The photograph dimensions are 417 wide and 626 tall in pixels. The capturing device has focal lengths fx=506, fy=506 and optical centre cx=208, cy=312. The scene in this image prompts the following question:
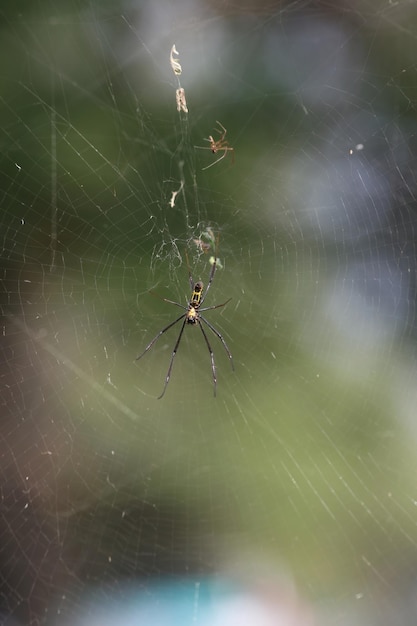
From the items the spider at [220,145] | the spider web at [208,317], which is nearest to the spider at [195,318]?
the spider web at [208,317]

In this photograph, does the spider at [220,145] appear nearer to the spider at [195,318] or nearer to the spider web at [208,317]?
the spider web at [208,317]

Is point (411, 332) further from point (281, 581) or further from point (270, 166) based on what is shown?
point (281, 581)

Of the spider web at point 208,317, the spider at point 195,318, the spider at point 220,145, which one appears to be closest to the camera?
the spider web at point 208,317

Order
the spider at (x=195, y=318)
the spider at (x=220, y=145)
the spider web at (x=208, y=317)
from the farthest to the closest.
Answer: the spider at (x=195, y=318) → the spider at (x=220, y=145) → the spider web at (x=208, y=317)

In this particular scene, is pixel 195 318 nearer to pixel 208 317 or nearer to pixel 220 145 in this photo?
pixel 208 317

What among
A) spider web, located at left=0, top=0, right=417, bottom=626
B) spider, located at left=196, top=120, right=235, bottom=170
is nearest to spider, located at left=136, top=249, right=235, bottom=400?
spider web, located at left=0, top=0, right=417, bottom=626

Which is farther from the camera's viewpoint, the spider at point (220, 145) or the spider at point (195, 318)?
the spider at point (195, 318)

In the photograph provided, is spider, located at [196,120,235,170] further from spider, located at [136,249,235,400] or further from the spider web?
spider, located at [136,249,235,400]

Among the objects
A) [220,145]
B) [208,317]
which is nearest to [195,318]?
[208,317]

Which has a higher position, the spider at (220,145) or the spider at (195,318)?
the spider at (220,145)

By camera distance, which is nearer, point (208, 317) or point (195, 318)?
point (195, 318)
